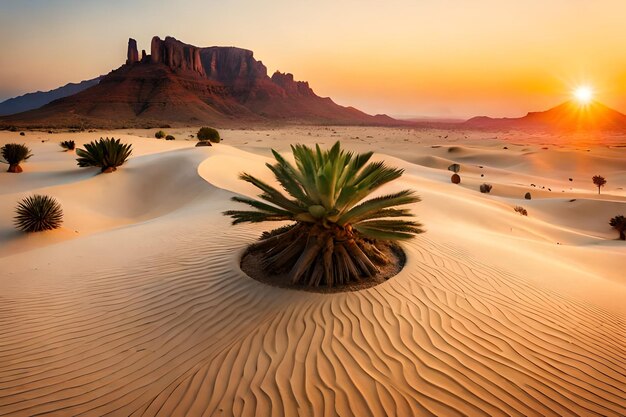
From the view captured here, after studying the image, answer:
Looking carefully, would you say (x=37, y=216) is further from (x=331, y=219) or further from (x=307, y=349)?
(x=307, y=349)

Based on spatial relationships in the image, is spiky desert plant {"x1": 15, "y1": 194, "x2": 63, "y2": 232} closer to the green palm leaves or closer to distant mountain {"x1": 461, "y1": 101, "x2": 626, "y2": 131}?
the green palm leaves

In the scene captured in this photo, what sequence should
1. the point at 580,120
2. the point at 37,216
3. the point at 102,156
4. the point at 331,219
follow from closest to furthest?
the point at 331,219 < the point at 37,216 < the point at 102,156 < the point at 580,120

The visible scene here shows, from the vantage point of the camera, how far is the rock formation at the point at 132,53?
12659cm

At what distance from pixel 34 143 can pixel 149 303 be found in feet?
96.6

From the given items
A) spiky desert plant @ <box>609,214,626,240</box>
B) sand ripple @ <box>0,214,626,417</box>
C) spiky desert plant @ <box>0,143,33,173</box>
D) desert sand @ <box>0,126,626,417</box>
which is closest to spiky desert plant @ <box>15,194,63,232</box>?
desert sand @ <box>0,126,626,417</box>

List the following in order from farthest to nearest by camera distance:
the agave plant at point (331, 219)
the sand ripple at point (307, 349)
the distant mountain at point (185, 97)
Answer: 1. the distant mountain at point (185, 97)
2. the agave plant at point (331, 219)
3. the sand ripple at point (307, 349)

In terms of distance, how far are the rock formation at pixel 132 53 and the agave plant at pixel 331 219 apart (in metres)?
147

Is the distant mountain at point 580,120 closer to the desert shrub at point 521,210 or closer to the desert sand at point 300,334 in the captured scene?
the desert shrub at point 521,210

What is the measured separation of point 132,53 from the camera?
12712cm

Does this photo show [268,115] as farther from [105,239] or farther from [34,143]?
[105,239]

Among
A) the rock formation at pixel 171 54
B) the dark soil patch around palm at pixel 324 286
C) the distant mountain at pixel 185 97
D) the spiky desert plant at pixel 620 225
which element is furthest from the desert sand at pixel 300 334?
the rock formation at pixel 171 54

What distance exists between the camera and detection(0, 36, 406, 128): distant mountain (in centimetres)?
8494

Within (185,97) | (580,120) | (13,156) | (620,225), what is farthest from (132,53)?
(580,120)

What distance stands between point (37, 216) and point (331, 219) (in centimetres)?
1006
